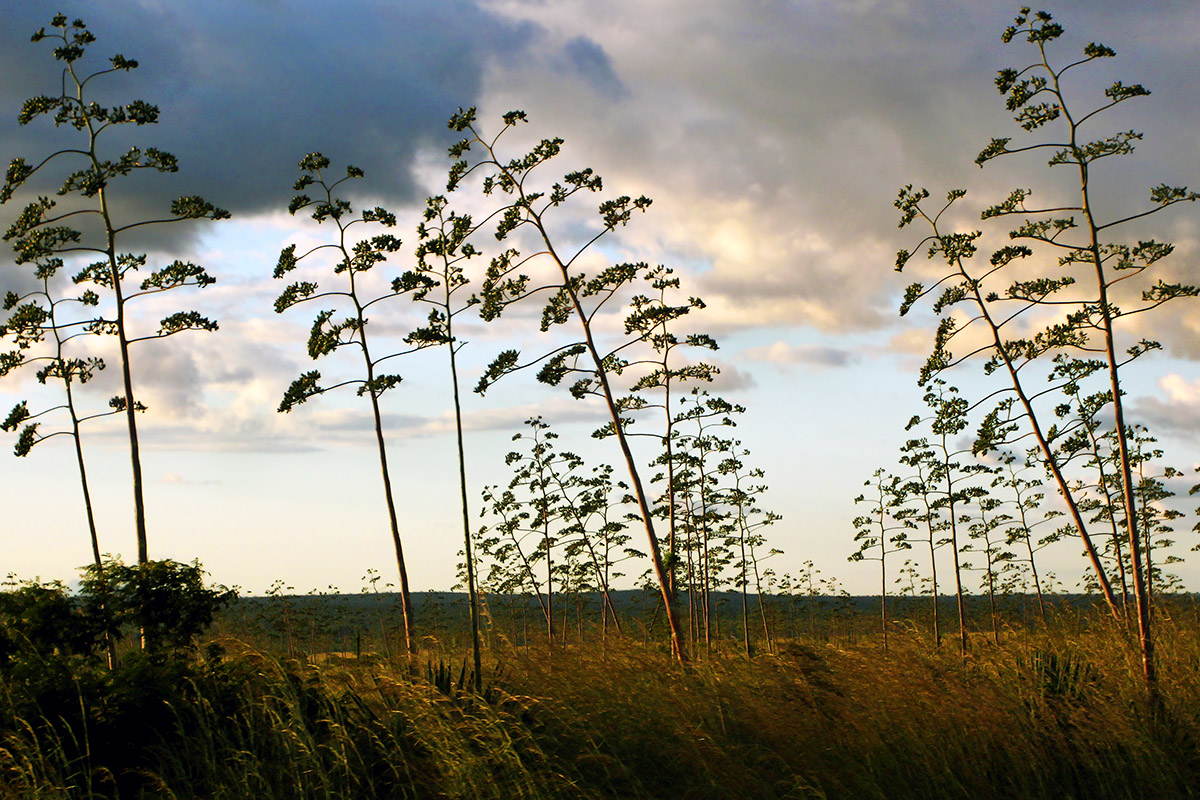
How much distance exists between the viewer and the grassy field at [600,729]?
10.1 meters

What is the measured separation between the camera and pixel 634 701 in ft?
39.5

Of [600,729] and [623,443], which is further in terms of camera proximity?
[623,443]

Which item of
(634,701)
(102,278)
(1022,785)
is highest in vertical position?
(102,278)

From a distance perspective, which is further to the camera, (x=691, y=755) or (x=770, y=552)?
(x=770, y=552)

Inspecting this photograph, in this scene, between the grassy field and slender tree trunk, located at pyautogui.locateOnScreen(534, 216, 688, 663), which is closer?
the grassy field

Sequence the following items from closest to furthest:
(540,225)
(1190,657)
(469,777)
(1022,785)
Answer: (469,777) < (1022,785) < (1190,657) < (540,225)

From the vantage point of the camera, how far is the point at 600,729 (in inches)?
451

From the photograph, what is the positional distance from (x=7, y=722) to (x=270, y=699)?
2.92m

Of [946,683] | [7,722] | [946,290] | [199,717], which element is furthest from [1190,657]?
[7,722]

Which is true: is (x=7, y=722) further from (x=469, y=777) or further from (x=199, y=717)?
(x=469, y=777)

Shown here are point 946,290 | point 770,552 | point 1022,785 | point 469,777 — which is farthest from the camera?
point 770,552

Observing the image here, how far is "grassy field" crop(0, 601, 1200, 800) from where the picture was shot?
10.1 metres

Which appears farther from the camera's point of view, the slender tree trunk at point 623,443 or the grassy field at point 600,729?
the slender tree trunk at point 623,443

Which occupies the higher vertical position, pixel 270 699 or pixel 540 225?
pixel 540 225
